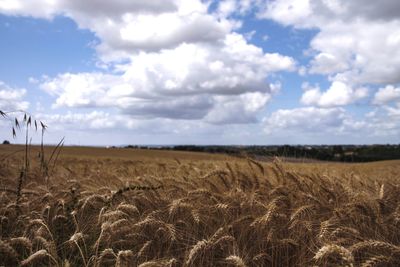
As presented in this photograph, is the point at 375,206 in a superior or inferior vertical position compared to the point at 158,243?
superior

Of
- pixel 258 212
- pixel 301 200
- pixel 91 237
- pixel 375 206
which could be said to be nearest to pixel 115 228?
pixel 91 237

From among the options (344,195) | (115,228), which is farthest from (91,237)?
(344,195)

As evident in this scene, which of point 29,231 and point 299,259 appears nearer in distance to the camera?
point 299,259

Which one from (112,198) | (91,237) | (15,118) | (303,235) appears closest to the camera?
(303,235)

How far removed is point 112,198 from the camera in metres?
4.90

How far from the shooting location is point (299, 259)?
149 inches

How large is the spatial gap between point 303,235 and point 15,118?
3.47 meters

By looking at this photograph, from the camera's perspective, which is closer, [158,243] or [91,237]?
[158,243]

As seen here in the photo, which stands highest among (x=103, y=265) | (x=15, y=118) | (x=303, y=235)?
(x=15, y=118)

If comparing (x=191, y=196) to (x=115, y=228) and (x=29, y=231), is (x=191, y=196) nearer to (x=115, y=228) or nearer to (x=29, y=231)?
(x=115, y=228)

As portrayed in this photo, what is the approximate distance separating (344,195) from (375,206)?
0.65 meters

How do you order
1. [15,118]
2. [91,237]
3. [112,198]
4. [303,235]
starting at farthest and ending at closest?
[15,118] → [112,198] → [91,237] → [303,235]

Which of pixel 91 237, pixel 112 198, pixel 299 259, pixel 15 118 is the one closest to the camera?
pixel 299 259

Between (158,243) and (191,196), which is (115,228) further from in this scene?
(191,196)
